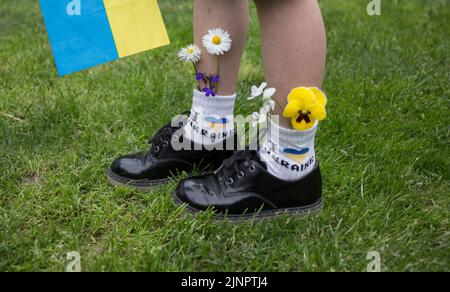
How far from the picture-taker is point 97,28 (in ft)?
4.01

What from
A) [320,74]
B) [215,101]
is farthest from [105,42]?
[320,74]

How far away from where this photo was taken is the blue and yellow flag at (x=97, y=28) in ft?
3.97

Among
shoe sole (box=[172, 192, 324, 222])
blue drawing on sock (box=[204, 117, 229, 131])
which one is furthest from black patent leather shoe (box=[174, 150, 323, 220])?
blue drawing on sock (box=[204, 117, 229, 131])

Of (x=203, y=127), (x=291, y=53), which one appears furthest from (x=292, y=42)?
(x=203, y=127)

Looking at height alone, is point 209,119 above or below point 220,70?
below

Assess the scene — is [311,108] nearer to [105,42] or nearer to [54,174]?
[105,42]

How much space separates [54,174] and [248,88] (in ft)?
2.99

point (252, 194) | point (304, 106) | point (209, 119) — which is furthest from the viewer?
point (209, 119)

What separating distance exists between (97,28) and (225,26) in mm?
333

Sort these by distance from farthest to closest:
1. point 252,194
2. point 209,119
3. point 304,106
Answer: point 209,119, point 252,194, point 304,106

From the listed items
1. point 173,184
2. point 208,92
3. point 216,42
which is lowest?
point 173,184

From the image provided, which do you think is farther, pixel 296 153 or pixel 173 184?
pixel 173 184

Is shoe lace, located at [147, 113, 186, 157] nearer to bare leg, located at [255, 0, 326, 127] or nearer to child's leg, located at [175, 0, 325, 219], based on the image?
child's leg, located at [175, 0, 325, 219]

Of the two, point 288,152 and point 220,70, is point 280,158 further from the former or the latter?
point 220,70
